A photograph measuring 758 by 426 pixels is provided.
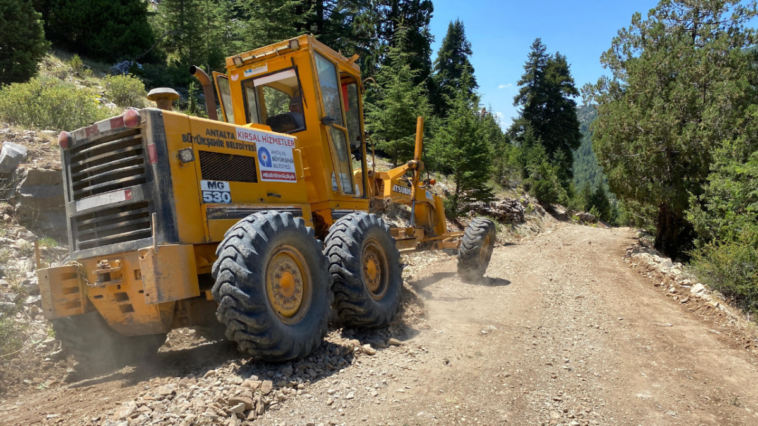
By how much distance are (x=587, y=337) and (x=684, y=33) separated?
13522 mm

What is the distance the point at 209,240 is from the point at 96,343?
176 centimetres

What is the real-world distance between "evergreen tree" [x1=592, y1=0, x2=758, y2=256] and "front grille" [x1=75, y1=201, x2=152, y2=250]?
42.5 feet

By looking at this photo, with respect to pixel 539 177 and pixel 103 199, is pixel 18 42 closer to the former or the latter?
pixel 103 199

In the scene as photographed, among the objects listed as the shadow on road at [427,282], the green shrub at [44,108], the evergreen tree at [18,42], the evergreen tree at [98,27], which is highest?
the evergreen tree at [98,27]

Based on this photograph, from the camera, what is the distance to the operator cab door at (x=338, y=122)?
6.40 meters

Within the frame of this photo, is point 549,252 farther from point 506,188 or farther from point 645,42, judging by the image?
point 506,188

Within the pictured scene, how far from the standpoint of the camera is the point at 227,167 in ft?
16.5

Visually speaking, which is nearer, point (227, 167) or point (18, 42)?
point (227, 167)

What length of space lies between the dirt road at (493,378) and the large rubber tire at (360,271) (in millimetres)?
299

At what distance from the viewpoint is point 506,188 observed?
107 feet

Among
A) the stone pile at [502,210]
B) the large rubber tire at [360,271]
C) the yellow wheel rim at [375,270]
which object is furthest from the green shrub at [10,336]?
the stone pile at [502,210]

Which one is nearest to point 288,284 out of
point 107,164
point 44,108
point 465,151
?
point 107,164

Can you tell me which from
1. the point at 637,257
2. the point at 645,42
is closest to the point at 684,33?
the point at 645,42

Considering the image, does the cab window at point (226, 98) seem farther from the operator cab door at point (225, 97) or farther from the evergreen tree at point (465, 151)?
the evergreen tree at point (465, 151)
